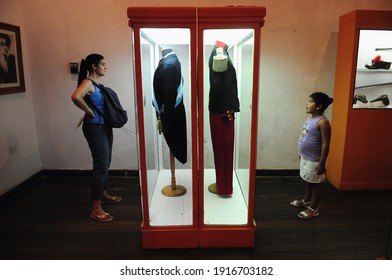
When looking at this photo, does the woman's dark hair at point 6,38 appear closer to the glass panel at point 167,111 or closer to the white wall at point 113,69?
the white wall at point 113,69

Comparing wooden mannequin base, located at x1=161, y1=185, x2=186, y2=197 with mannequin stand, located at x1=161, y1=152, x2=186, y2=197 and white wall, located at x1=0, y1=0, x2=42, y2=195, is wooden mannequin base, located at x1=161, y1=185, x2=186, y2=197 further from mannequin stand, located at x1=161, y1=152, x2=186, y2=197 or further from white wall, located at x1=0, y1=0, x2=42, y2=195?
white wall, located at x1=0, y1=0, x2=42, y2=195

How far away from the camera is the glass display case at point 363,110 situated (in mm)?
3338

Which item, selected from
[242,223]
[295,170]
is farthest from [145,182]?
[295,170]

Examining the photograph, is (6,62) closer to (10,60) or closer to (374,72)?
(10,60)

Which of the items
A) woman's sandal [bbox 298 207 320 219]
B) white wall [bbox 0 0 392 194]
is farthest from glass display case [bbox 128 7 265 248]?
white wall [bbox 0 0 392 194]

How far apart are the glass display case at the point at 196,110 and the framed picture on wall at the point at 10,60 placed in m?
1.82

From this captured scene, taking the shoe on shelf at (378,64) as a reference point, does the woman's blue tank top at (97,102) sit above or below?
below

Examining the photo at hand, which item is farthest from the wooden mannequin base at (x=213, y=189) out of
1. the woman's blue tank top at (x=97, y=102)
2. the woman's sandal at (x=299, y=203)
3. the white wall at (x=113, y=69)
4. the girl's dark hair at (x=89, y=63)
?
the girl's dark hair at (x=89, y=63)

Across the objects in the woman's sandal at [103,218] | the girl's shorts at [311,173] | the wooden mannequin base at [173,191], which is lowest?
the woman's sandal at [103,218]

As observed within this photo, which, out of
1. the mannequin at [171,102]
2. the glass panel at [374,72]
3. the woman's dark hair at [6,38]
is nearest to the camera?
the mannequin at [171,102]

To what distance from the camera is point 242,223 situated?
7.87 feet

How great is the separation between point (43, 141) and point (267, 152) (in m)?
3.01

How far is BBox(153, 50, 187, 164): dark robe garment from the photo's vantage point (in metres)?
2.28

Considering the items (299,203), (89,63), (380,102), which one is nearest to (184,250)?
(299,203)
